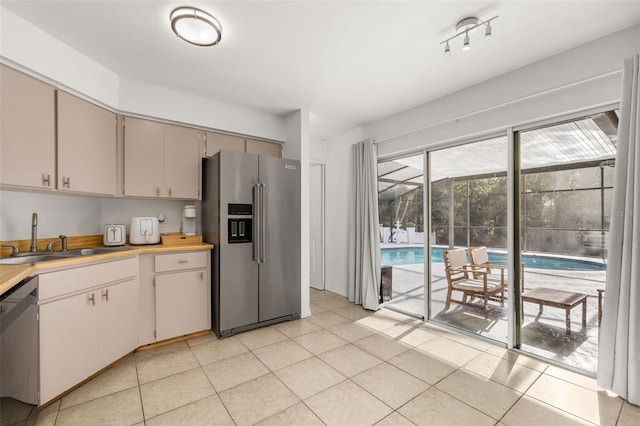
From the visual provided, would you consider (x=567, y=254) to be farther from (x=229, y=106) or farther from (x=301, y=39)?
(x=229, y=106)

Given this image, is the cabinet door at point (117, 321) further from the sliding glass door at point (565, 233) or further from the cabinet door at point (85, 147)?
the sliding glass door at point (565, 233)

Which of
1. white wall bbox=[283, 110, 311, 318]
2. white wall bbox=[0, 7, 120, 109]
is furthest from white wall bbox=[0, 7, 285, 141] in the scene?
white wall bbox=[283, 110, 311, 318]

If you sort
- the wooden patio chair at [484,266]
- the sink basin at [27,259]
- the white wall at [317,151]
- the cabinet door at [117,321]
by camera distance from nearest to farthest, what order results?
1. the sink basin at [27,259]
2. the cabinet door at [117,321]
3. the wooden patio chair at [484,266]
4. the white wall at [317,151]

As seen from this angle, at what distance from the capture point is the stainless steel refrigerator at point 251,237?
291cm

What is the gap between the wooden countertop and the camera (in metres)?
1.42

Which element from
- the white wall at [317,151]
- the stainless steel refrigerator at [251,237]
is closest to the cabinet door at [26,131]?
the stainless steel refrigerator at [251,237]

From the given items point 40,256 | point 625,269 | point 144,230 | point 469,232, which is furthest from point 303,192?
point 625,269

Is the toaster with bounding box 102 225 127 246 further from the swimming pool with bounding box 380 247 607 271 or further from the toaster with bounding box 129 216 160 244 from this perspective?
the swimming pool with bounding box 380 247 607 271

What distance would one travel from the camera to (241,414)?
1.79m

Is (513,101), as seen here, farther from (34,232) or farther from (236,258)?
(34,232)

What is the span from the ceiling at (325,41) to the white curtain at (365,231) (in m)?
1.00

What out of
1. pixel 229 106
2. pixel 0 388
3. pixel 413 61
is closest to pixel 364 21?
pixel 413 61

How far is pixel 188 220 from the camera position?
3.38 metres

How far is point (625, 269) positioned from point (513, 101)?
158 cm
